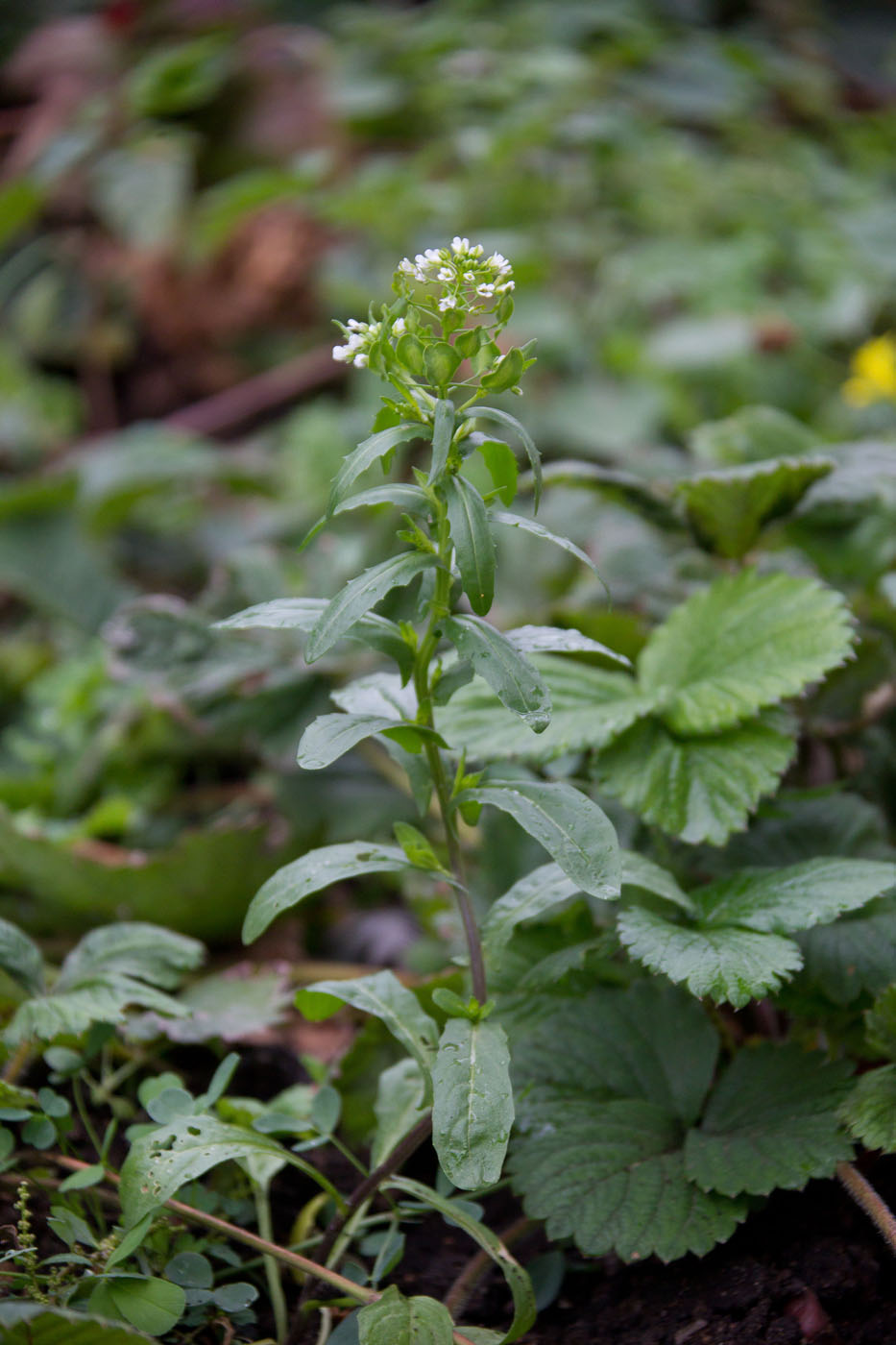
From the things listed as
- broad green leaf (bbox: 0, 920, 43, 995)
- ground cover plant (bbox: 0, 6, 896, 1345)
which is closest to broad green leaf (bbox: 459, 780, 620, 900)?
ground cover plant (bbox: 0, 6, 896, 1345)

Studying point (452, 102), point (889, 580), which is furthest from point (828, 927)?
point (452, 102)

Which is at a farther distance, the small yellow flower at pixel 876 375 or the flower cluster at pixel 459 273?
the small yellow flower at pixel 876 375

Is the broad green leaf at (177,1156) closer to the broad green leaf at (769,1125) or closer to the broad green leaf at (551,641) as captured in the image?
the broad green leaf at (769,1125)

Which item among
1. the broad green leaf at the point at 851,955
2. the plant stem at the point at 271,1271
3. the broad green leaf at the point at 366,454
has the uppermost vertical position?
the broad green leaf at the point at 366,454

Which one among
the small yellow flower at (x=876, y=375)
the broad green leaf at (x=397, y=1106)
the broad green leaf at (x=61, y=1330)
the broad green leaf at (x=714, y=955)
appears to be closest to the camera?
the broad green leaf at (x=61, y=1330)

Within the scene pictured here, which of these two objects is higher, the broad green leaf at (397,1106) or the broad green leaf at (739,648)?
the broad green leaf at (739,648)

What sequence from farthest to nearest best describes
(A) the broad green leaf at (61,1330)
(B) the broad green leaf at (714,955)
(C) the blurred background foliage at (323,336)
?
(C) the blurred background foliage at (323,336), (B) the broad green leaf at (714,955), (A) the broad green leaf at (61,1330)

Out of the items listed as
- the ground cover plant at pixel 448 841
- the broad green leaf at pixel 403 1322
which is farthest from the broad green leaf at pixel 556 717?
the broad green leaf at pixel 403 1322

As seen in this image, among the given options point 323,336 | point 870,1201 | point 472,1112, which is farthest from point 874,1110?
point 323,336
